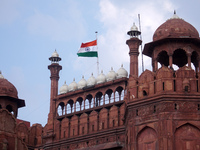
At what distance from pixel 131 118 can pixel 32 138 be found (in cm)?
1572

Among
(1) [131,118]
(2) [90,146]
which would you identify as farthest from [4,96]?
(1) [131,118]

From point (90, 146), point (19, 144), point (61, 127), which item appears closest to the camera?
point (19, 144)

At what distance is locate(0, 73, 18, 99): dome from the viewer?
40500 millimetres

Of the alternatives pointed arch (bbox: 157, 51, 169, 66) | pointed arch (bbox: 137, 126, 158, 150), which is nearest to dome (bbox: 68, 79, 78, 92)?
pointed arch (bbox: 157, 51, 169, 66)

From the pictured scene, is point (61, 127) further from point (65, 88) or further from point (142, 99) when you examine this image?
point (142, 99)

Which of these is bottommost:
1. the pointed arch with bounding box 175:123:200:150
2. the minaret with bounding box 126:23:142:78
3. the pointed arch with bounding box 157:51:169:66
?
the pointed arch with bounding box 175:123:200:150

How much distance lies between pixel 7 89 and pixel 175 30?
1497cm

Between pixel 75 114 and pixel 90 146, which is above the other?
pixel 75 114

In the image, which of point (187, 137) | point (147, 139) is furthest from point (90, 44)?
point (187, 137)

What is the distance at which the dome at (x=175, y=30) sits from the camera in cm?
3025

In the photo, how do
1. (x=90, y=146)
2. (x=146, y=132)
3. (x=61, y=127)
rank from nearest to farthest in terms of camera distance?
(x=146, y=132), (x=90, y=146), (x=61, y=127)

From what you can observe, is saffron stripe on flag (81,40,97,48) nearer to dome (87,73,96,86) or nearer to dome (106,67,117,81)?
dome (87,73,96,86)

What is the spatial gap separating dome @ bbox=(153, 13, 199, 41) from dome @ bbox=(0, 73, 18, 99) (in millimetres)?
13774

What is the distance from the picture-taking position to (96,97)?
1640 inches
